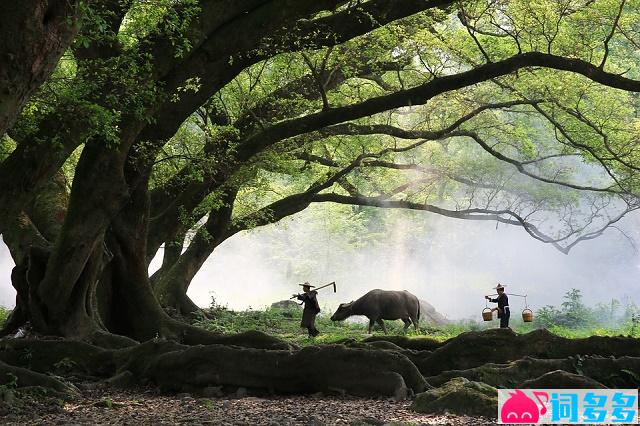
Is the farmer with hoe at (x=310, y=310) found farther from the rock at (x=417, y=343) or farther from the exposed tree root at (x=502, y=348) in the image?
the exposed tree root at (x=502, y=348)

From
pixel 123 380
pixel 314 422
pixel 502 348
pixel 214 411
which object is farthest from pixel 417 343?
pixel 314 422

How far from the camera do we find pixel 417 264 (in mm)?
53906

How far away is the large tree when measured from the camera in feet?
27.3

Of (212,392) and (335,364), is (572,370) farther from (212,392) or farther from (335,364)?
(212,392)

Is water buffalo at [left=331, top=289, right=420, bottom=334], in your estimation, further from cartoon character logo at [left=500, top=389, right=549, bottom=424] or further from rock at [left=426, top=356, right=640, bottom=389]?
cartoon character logo at [left=500, top=389, right=549, bottom=424]

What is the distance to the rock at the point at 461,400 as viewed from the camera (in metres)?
7.13

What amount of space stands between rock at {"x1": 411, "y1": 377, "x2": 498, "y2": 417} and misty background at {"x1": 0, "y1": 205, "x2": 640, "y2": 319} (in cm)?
3839

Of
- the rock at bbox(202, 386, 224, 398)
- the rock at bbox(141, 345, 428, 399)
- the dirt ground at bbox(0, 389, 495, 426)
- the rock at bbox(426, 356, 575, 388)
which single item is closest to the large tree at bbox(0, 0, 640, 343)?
the dirt ground at bbox(0, 389, 495, 426)

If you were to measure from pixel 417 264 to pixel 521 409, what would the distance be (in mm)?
47110

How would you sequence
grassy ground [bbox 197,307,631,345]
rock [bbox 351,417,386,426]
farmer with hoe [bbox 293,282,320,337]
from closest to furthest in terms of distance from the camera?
rock [bbox 351,417,386,426], farmer with hoe [bbox 293,282,320,337], grassy ground [bbox 197,307,631,345]

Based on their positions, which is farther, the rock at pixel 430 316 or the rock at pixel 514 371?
the rock at pixel 430 316

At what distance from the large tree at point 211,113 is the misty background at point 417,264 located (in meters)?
28.5

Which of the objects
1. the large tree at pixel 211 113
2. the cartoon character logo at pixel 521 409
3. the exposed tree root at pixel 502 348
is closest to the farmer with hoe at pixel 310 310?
the large tree at pixel 211 113

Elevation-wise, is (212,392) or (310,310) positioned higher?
(310,310)
